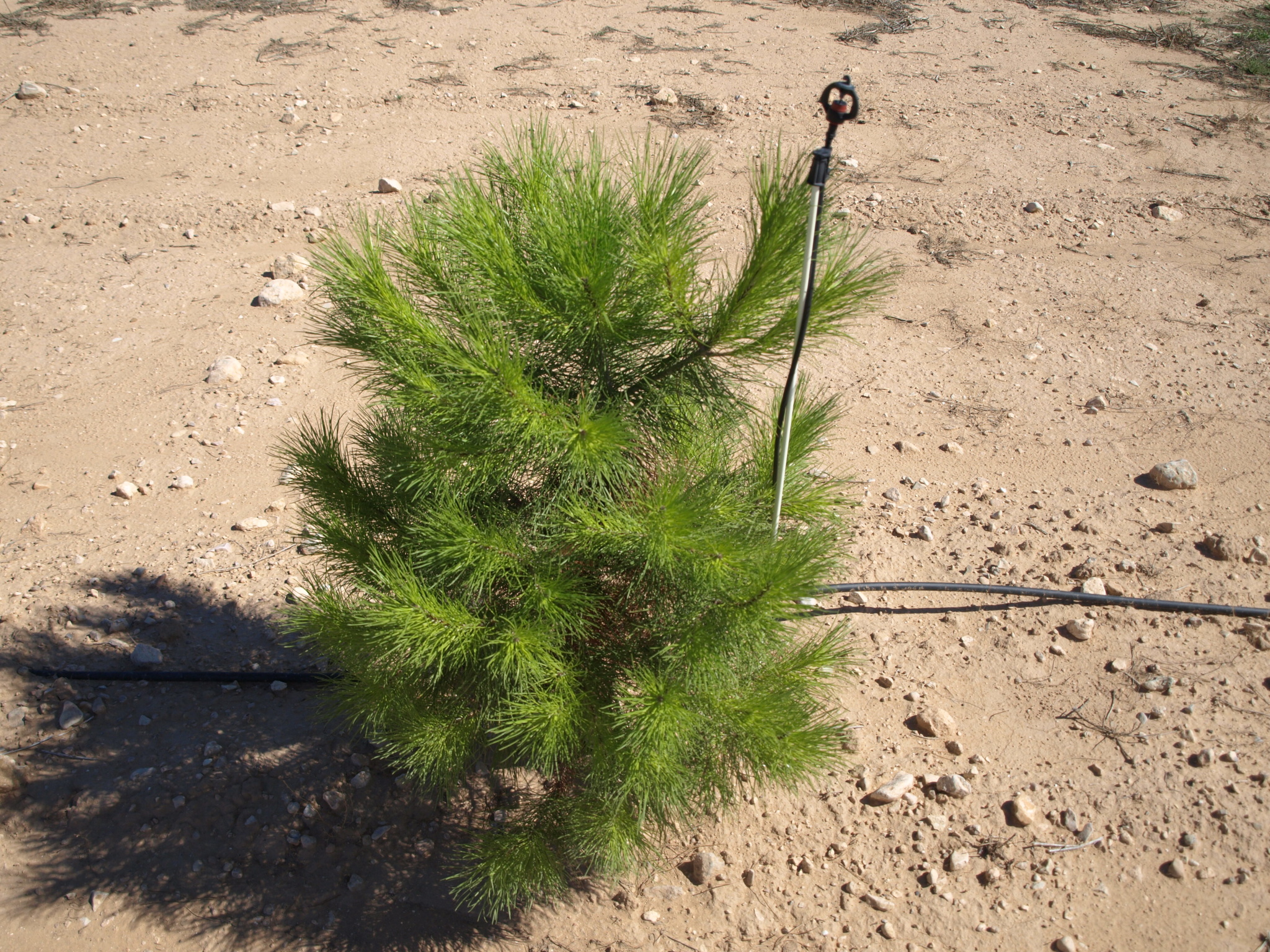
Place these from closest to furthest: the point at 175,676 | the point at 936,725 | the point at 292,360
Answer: the point at 936,725, the point at 175,676, the point at 292,360

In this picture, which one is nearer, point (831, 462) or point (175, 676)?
point (175, 676)

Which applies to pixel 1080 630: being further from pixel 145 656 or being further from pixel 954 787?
pixel 145 656

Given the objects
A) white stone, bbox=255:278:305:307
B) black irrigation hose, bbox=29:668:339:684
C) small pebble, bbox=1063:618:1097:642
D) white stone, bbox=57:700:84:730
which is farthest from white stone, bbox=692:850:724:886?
Result: white stone, bbox=255:278:305:307

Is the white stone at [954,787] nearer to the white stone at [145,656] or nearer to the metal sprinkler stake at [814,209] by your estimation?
the metal sprinkler stake at [814,209]

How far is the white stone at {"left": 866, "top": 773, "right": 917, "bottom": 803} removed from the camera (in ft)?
8.64

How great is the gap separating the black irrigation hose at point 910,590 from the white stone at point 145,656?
0.05 meters

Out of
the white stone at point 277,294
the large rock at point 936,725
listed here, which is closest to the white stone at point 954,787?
the large rock at point 936,725

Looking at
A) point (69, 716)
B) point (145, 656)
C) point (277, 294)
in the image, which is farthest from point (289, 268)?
point (69, 716)

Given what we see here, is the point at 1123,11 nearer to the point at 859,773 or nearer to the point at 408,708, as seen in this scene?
the point at 859,773

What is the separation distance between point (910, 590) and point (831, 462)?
848 mm

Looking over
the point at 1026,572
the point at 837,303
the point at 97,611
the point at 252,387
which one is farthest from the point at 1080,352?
the point at 97,611

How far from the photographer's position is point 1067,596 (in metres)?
3.19

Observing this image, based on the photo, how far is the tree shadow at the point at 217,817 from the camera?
2477mm

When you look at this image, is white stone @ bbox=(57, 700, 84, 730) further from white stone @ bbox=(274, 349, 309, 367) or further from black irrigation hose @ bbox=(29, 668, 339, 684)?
white stone @ bbox=(274, 349, 309, 367)
